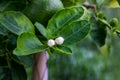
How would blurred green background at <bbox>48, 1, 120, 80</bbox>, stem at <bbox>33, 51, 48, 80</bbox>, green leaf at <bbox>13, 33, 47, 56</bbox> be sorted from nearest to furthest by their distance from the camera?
green leaf at <bbox>13, 33, 47, 56</bbox>, stem at <bbox>33, 51, 48, 80</bbox>, blurred green background at <bbox>48, 1, 120, 80</bbox>

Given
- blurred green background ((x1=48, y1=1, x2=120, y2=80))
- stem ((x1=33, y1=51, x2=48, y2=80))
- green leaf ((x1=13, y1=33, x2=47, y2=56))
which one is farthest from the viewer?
blurred green background ((x1=48, y1=1, x2=120, y2=80))

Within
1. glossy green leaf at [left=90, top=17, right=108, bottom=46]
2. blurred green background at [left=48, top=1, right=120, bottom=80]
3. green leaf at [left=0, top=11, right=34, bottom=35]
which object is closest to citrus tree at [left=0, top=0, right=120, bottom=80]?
green leaf at [left=0, top=11, right=34, bottom=35]

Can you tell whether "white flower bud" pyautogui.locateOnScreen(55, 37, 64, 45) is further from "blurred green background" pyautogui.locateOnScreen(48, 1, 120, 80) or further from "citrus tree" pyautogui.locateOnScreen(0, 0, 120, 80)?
"blurred green background" pyautogui.locateOnScreen(48, 1, 120, 80)

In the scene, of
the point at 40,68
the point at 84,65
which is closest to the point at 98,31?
the point at 40,68

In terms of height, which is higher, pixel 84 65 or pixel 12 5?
pixel 12 5

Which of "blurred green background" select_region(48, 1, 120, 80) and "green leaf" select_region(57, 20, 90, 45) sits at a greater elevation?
"green leaf" select_region(57, 20, 90, 45)

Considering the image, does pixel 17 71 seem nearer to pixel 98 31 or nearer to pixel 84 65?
pixel 98 31
